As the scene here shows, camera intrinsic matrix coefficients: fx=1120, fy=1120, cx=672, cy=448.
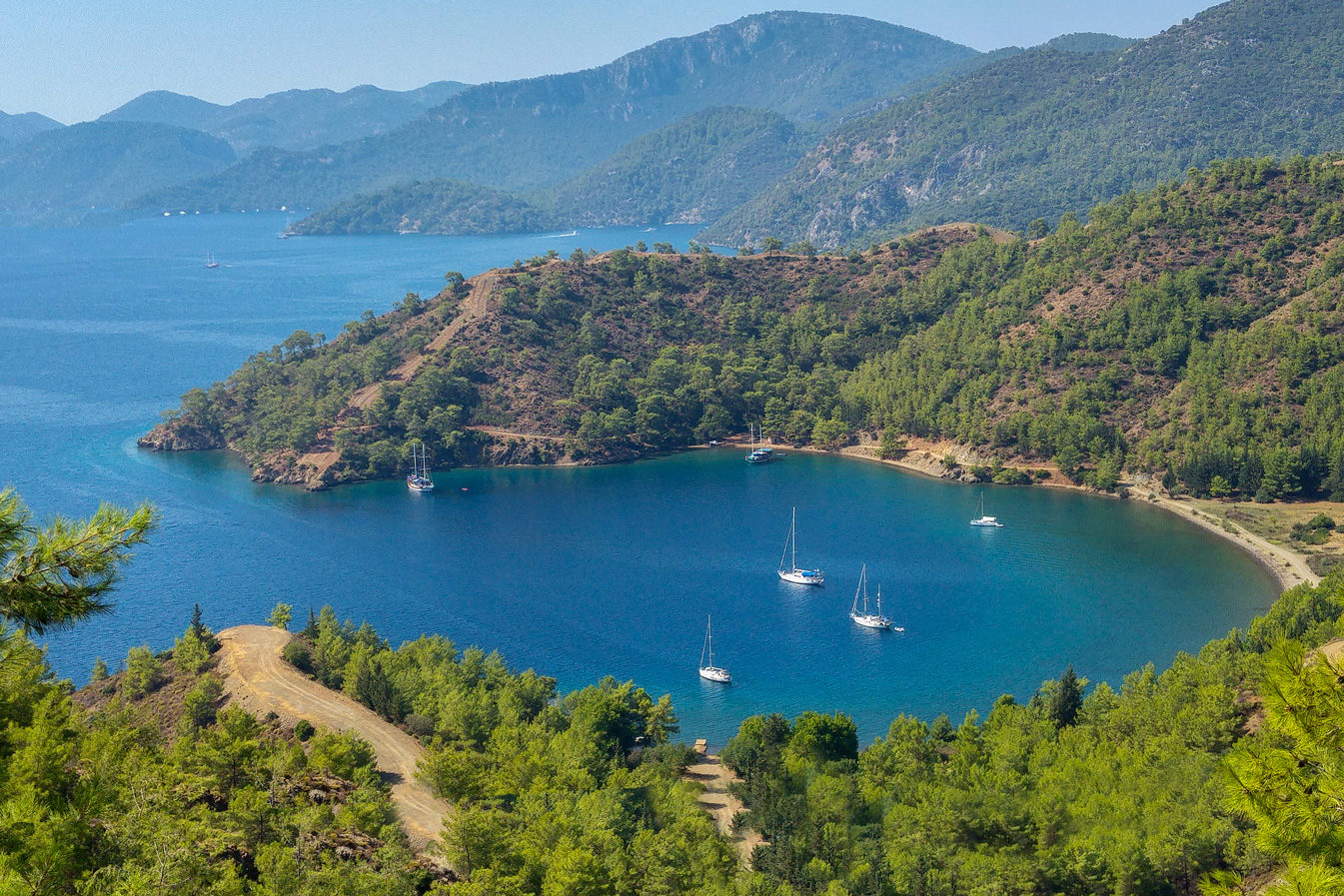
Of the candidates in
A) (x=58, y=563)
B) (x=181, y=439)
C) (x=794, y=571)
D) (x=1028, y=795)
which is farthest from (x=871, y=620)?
(x=181, y=439)

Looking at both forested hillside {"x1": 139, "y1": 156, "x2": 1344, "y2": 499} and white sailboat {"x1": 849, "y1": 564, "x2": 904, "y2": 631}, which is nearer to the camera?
white sailboat {"x1": 849, "y1": 564, "x2": 904, "y2": 631}

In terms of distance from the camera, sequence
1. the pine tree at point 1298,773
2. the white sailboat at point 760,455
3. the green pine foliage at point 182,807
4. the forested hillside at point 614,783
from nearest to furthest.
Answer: the pine tree at point 1298,773 < the forested hillside at point 614,783 < the green pine foliage at point 182,807 < the white sailboat at point 760,455

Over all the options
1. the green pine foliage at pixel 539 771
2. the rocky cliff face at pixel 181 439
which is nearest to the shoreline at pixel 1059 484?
the rocky cliff face at pixel 181 439

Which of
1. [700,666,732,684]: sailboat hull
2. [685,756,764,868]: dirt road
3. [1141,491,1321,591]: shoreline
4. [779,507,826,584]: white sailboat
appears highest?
[1141,491,1321,591]: shoreline

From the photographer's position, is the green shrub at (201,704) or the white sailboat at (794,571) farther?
the white sailboat at (794,571)

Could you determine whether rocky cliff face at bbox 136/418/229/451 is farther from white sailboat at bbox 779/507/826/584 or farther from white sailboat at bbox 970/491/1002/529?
white sailboat at bbox 970/491/1002/529

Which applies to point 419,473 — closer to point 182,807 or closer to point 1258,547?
point 1258,547

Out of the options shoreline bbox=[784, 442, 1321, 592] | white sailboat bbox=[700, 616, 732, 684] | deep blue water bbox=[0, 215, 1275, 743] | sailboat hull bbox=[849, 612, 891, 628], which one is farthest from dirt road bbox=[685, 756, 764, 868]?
shoreline bbox=[784, 442, 1321, 592]

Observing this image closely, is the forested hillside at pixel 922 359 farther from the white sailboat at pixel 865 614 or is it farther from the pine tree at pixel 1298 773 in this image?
the pine tree at pixel 1298 773

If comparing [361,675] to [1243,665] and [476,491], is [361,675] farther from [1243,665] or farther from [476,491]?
[476,491]
